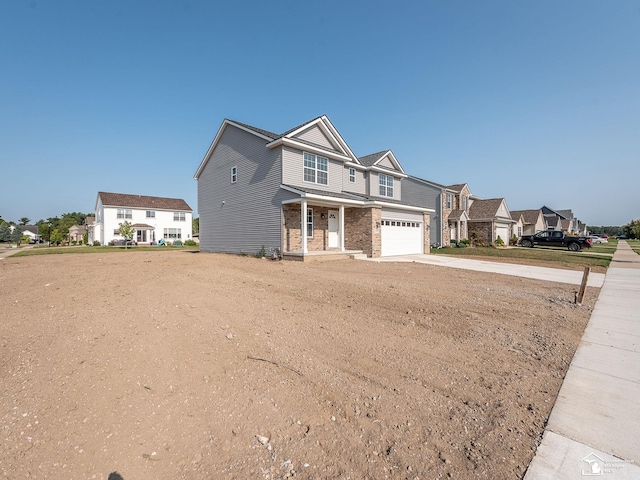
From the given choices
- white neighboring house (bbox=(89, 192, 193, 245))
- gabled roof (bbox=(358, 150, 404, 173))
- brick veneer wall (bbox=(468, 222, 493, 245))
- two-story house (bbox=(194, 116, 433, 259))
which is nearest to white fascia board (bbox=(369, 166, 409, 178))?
gabled roof (bbox=(358, 150, 404, 173))

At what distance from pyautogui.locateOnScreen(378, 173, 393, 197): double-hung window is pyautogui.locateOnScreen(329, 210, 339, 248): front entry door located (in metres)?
7.64

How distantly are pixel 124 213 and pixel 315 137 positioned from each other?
34.4m

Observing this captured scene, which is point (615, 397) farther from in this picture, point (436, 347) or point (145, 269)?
point (145, 269)

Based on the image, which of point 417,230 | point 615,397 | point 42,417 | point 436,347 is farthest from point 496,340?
point 417,230

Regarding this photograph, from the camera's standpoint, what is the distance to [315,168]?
17.0 m

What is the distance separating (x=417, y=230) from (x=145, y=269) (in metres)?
17.4

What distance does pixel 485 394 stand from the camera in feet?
10.2

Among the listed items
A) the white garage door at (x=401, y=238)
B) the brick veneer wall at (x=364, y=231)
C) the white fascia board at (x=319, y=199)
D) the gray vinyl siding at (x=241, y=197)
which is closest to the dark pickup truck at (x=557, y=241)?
the white garage door at (x=401, y=238)

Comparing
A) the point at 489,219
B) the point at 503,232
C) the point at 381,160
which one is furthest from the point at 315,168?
the point at 503,232

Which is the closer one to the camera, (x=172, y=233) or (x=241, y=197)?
(x=241, y=197)

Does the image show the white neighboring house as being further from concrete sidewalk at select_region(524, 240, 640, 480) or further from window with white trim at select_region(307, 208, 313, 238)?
concrete sidewalk at select_region(524, 240, 640, 480)

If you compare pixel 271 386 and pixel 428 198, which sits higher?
pixel 428 198

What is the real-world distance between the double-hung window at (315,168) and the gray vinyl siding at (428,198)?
15.3 metres

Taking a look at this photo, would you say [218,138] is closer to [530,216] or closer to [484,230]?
[484,230]
